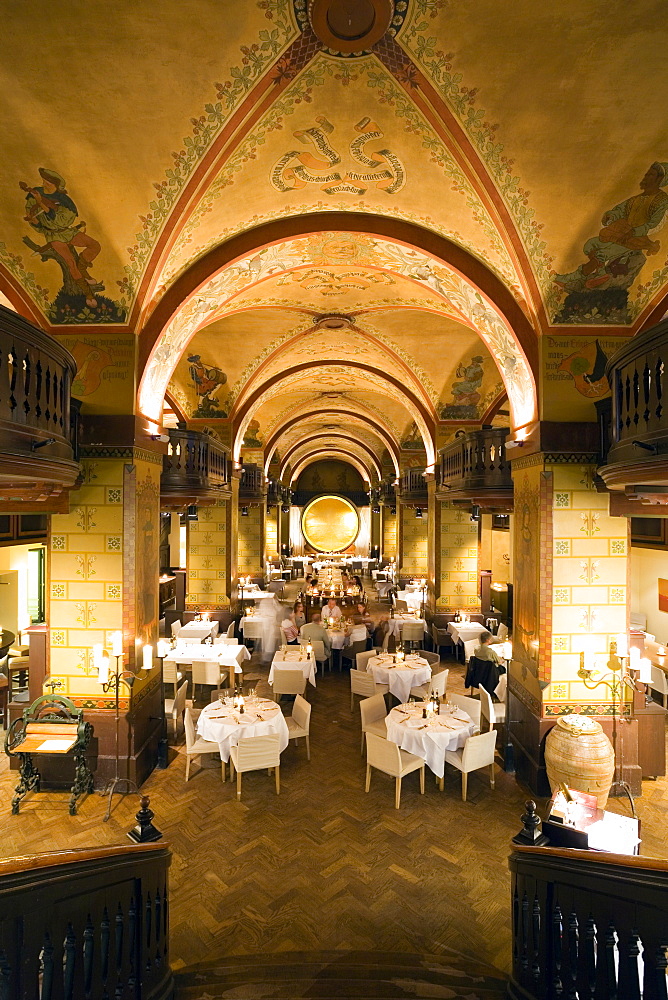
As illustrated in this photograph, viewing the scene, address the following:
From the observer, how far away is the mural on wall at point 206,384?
12.7 metres

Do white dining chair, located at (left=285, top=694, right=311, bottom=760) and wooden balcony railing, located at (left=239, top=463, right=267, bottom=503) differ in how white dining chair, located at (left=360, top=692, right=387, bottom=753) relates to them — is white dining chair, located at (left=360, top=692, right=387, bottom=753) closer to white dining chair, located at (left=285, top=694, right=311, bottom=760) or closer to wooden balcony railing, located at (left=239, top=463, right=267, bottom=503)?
white dining chair, located at (left=285, top=694, right=311, bottom=760)

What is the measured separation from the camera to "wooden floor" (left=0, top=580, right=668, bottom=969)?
4566mm

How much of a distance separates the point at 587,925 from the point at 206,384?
12380mm

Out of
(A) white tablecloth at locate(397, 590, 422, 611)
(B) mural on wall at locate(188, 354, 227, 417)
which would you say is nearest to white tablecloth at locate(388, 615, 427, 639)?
(A) white tablecloth at locate(397, 590, 422, 611)

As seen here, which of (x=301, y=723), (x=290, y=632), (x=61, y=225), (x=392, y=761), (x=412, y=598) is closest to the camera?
(x=61, y=225)

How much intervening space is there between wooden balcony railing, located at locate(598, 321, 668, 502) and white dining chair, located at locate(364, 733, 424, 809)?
405 centimetres

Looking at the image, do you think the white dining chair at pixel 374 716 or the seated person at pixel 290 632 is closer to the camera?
the white dining chair at pixel 374 716

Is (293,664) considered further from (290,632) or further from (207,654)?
(290,632)

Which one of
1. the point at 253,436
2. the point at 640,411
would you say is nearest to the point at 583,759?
the point at 640,411

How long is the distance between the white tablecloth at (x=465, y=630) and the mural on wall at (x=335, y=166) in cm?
928

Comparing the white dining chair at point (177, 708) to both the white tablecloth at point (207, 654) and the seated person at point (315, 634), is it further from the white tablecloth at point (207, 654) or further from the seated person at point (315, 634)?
the seated person at point (315, 634)

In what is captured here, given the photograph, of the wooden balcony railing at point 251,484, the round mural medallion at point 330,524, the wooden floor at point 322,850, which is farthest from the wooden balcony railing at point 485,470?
the round mural medallion at point 330,524

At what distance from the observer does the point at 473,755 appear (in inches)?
267

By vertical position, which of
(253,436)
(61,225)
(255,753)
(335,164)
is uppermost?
(335,164)
